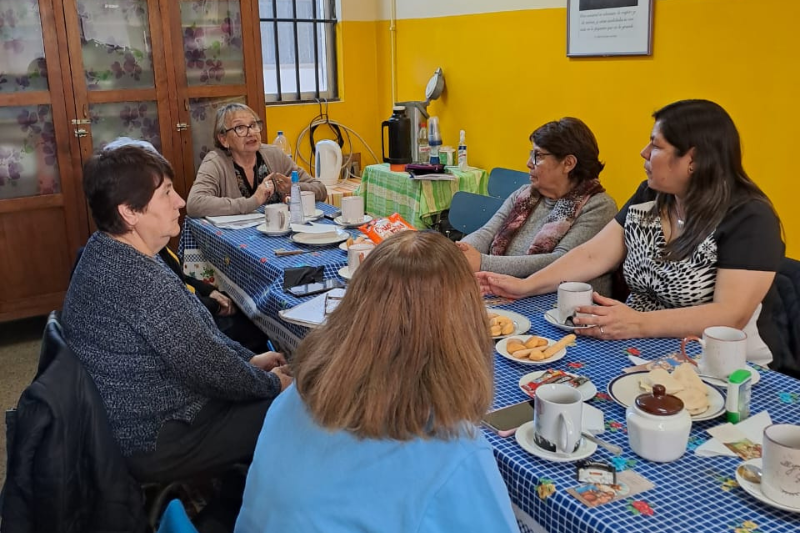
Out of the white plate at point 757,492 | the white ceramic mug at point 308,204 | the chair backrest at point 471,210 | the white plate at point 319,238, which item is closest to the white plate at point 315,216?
the white ceramic mug at point 308,204

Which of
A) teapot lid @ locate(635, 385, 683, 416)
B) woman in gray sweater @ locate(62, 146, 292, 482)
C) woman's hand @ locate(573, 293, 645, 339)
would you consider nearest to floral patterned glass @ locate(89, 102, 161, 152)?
woman in gray sweater @ locate(62, 146, 292, 482)

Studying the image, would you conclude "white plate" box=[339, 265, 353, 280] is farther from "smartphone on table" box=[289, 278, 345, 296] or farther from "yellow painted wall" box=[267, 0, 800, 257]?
"yellow painted wall" box=[267, 0, 800, 257]

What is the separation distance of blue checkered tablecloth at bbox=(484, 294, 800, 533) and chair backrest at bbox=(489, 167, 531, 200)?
226cm

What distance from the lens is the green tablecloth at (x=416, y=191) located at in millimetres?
3951

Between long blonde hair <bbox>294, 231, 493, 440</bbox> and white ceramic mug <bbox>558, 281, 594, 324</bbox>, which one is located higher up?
long blonde hair <bbox>294, 231, 493, 440</bbox>

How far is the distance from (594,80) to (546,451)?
2.77m

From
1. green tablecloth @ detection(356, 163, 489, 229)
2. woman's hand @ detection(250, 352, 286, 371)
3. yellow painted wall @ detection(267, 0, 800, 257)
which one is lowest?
woman's hand @ detection(250, 352, 286, 371)

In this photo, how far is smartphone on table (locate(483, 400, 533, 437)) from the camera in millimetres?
1229

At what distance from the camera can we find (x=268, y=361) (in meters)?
1.99

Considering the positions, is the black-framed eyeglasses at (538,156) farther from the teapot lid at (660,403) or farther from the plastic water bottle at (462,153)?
the plastic water bottle at (462,153)

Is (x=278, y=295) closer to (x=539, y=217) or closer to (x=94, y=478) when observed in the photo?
(x=94, y=478)

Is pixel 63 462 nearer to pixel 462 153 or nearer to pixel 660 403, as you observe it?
pixel 660 403

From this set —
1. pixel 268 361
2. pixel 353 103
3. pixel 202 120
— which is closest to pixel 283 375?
pixel 268 361

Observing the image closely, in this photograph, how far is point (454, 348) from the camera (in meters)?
0.95
